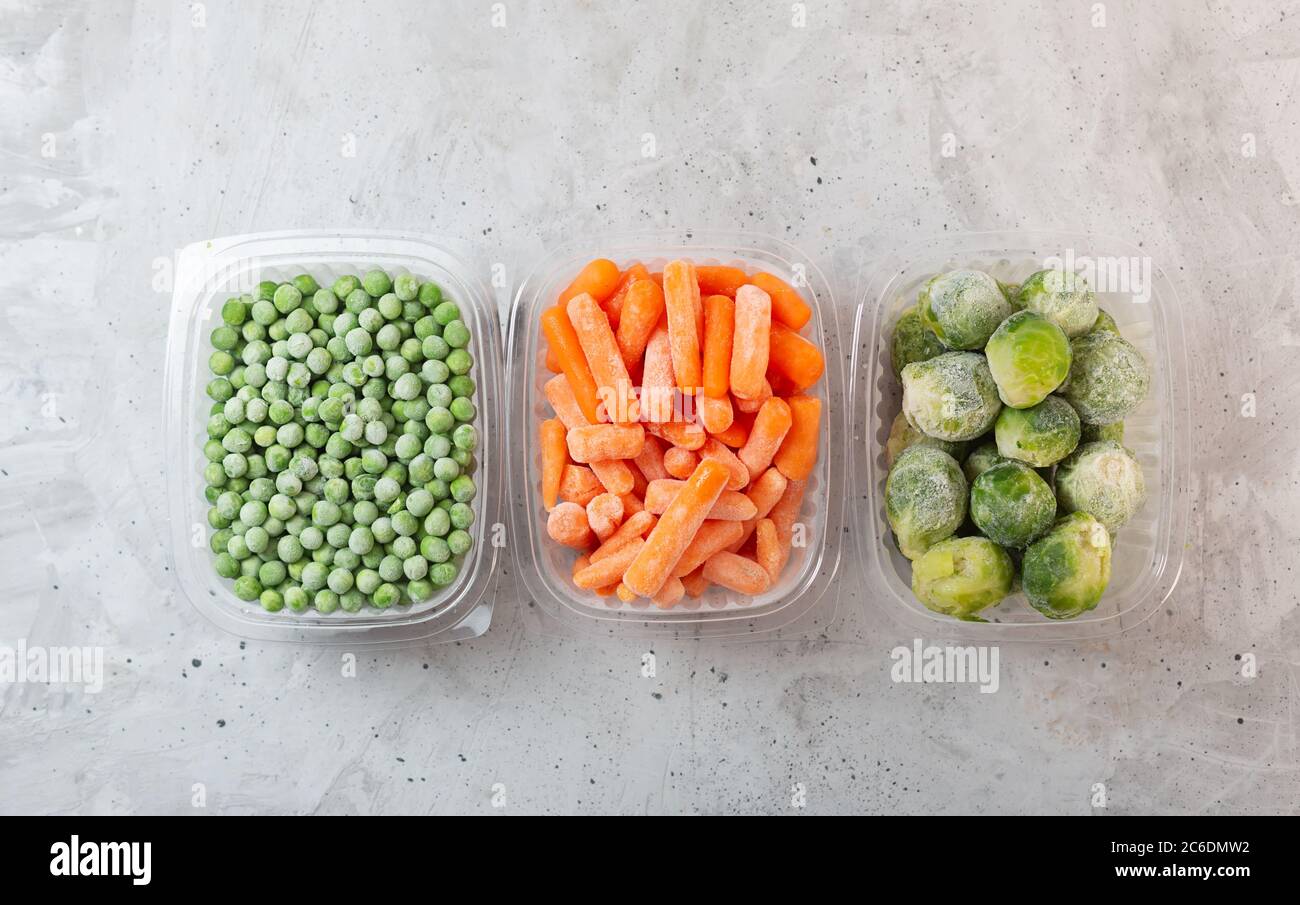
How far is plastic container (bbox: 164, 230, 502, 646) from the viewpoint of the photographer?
1957 millimetres

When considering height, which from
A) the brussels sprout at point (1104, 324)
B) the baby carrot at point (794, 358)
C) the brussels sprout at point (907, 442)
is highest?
the brussels sprout at point (1104, 324)

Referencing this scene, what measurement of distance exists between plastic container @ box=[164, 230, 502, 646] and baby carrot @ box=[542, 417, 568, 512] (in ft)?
0.48

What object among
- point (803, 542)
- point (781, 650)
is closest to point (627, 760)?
point (781, 650)

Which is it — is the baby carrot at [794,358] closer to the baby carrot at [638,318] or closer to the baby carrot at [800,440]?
the baby carrot at [800,440]

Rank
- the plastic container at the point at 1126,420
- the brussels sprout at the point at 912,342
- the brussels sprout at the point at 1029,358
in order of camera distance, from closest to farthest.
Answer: the brussels sprout at the point at 1029,358
the brussels sprout at the point at 912,342
the plastic container at the point at 1126,420

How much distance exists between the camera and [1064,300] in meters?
1.77

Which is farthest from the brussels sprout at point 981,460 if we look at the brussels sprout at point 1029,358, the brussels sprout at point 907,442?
the brussels sprout at point 1029,358

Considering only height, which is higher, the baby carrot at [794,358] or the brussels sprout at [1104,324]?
the brussels sprout at [1104,324]

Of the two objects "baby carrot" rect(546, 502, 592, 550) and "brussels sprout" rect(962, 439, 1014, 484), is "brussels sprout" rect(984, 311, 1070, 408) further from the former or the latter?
"baby carrot" rect(546, 502, 592, 550)

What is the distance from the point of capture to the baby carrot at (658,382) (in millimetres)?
1800

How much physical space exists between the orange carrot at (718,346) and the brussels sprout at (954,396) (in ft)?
1.00

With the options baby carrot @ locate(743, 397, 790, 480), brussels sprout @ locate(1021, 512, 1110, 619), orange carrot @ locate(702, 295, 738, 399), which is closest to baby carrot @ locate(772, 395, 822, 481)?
baby carrot @ locate(743, 397, 790, 480)

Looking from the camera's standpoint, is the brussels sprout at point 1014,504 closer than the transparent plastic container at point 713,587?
Yes
